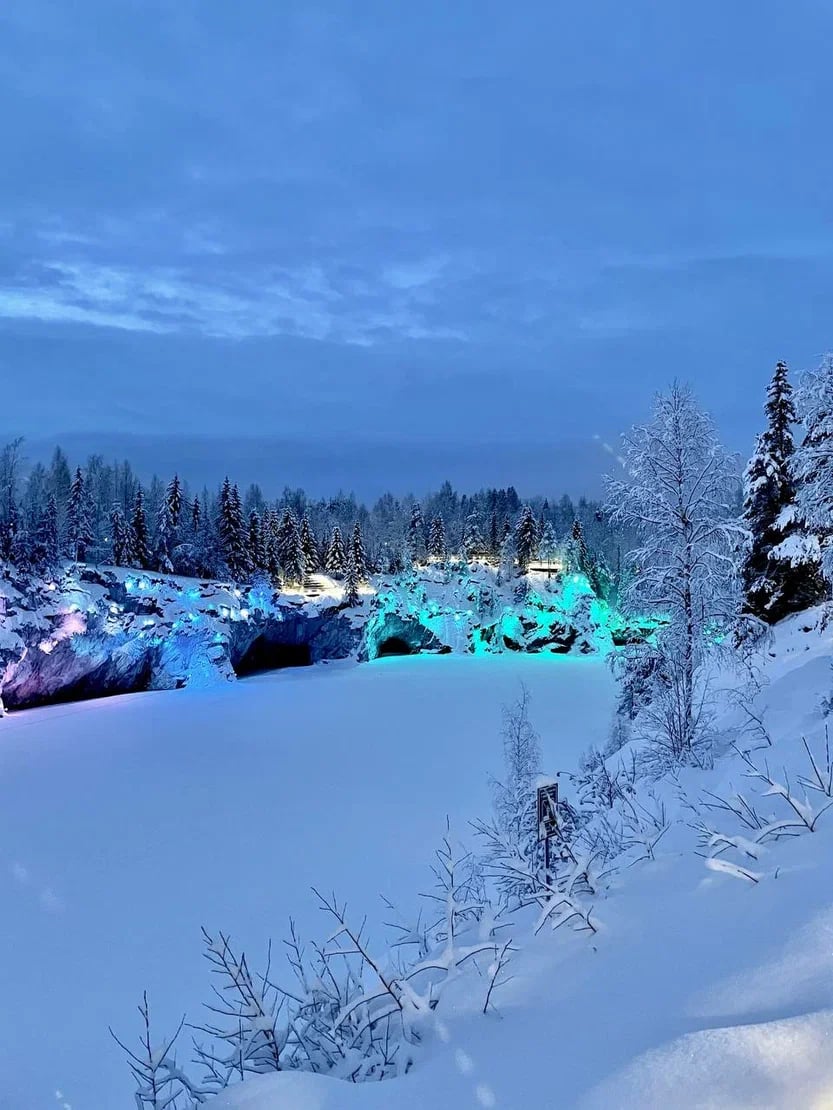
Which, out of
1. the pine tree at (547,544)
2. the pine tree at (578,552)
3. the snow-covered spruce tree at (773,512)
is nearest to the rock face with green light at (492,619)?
the pine tree at (578,552)

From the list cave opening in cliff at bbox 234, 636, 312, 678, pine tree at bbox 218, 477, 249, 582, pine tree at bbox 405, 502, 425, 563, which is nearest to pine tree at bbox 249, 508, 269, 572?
pine tree at bbox 218, 477, 249, 582

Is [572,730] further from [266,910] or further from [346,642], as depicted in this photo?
[346,642]

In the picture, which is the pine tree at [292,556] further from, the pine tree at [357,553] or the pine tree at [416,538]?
the pine tree at [416,538]

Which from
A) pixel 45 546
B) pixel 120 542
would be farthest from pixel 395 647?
pixel 45 546

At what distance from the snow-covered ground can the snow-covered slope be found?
0.07 meters

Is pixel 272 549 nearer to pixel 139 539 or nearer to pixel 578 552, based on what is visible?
pixel 139 539

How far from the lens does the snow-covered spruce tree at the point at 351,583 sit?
6406cm

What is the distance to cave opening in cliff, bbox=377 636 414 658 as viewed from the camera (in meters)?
70.7

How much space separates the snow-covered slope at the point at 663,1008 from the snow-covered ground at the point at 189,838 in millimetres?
Result: 74

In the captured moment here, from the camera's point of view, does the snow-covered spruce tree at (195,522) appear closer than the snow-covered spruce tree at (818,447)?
No

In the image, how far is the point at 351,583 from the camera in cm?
6519

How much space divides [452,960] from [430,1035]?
0.40 meters

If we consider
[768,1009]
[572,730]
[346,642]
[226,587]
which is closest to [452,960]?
[768,1009]

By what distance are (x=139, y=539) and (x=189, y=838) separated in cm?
4519
